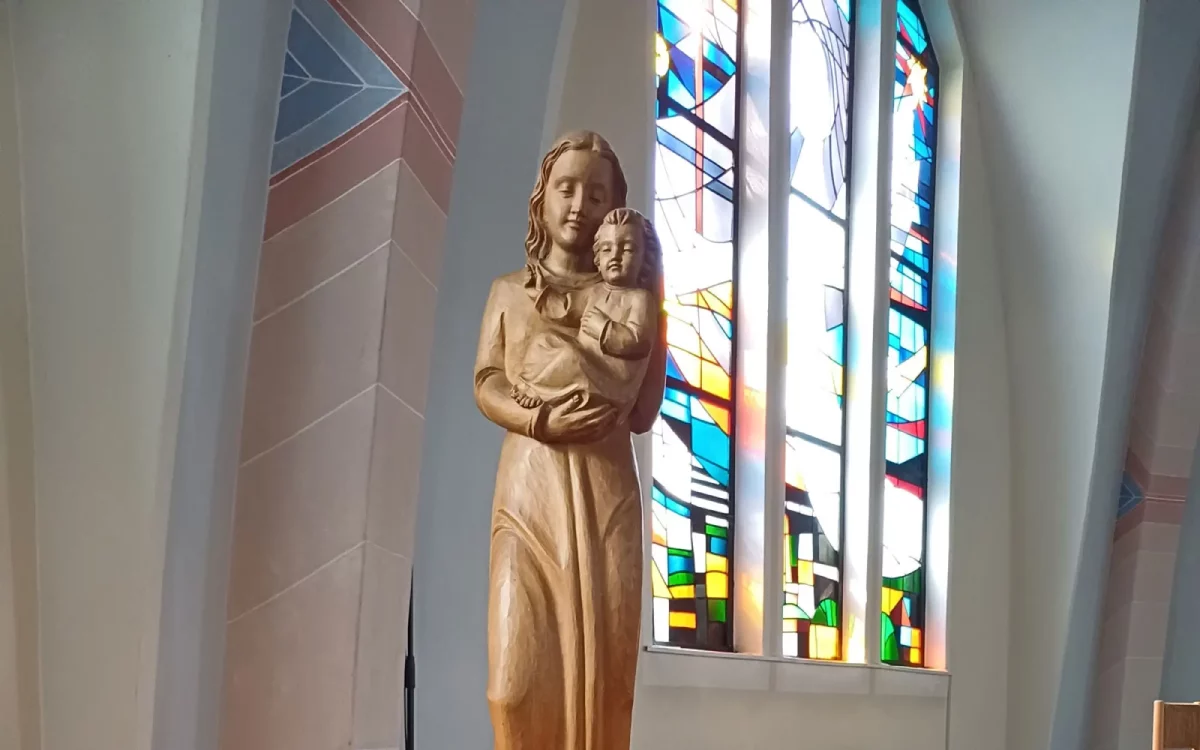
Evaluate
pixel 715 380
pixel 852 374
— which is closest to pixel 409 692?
pixel 715 380

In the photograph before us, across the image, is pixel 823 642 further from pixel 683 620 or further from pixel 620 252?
pixel 620 252

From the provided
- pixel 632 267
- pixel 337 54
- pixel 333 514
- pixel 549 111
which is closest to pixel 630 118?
pixel 549 111

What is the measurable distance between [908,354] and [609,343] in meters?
6.24

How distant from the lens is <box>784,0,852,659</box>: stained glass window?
7.62 meters

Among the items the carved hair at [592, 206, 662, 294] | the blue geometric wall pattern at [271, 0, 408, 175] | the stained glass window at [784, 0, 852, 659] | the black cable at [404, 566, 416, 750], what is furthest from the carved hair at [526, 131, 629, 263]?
the stained glass window at [784, 0, 852, 659]

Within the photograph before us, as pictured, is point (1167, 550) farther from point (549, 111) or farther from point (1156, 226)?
point (549, 111)

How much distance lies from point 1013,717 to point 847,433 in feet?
7.60

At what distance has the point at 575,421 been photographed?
A: 2930mm

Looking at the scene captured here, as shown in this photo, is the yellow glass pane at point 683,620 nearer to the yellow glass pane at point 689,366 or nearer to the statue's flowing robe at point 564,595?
the yellow glass pane at point 689,366

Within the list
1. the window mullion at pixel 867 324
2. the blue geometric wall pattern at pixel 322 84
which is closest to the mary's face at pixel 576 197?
the blue geometric wall pattern at pixel 322 84

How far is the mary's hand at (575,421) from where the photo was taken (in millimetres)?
2932

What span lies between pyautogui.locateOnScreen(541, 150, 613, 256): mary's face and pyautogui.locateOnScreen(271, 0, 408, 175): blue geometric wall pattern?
1.14 meters

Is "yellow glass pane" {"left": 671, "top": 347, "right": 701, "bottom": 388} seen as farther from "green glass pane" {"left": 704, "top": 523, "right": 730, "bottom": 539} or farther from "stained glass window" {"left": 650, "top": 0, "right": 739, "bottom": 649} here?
"green glass pane" {"left": 704, "top": 523, "right": 730, "bottom": 539}

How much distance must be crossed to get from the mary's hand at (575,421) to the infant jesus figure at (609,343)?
1cm
